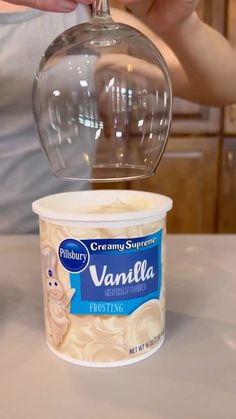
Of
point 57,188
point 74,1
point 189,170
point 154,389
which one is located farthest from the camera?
point 189,170

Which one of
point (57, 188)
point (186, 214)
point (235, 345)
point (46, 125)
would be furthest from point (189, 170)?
point (235, 345)

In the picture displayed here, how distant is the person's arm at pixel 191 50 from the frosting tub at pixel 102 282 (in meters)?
0.29

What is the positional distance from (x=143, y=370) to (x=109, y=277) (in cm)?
7

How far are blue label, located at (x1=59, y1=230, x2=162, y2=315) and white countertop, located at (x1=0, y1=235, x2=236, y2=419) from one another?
0.16 ft

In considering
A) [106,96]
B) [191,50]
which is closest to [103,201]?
[106,96]

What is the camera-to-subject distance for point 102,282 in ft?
1.26

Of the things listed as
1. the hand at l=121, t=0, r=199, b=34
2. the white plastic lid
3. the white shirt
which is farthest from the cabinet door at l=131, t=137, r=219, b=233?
the white plastic lid

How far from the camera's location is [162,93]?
0.51 m

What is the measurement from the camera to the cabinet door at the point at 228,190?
1691 mm

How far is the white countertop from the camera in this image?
0.33 m

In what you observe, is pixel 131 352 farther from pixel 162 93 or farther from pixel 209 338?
pixel 162 93

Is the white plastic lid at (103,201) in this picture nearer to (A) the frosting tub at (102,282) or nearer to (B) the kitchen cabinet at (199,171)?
(A) the frosting tub at (102,282)

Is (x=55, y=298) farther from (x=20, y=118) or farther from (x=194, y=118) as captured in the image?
(x=194, y=118)

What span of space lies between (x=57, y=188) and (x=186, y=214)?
98cm
